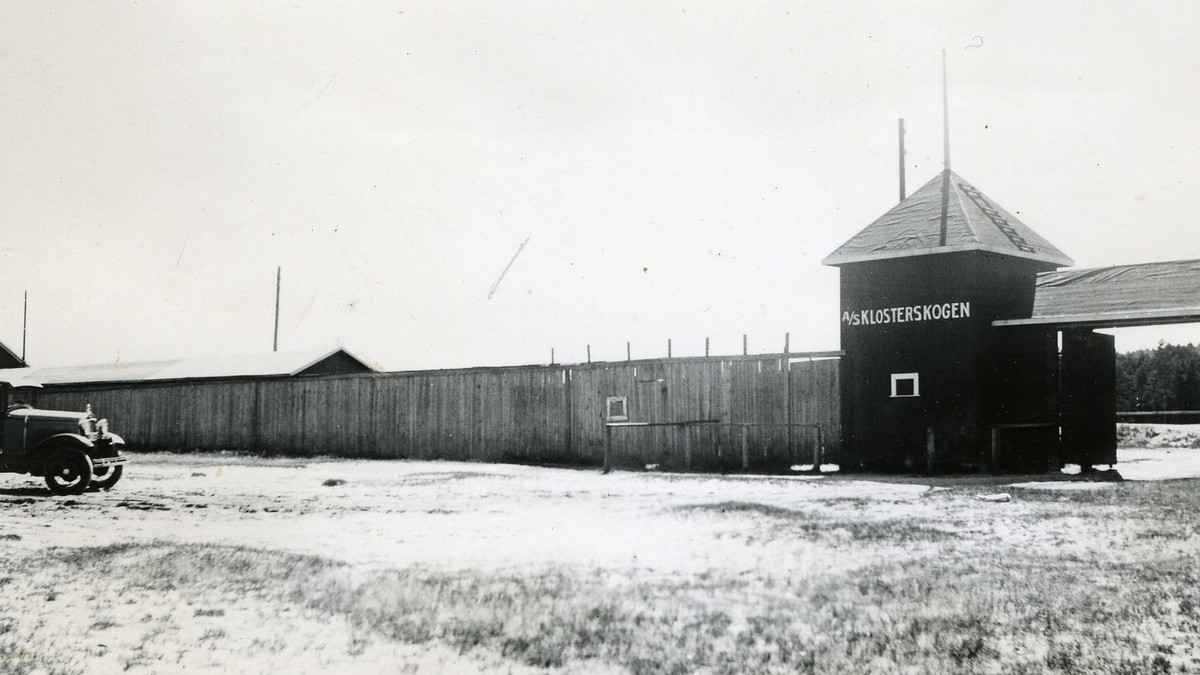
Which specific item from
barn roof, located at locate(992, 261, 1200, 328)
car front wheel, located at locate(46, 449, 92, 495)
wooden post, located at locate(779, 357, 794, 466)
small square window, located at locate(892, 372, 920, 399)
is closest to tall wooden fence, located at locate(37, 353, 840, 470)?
wooden post, located at locate(779, 357, 794, 466)

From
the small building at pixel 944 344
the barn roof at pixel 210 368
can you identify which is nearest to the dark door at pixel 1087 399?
the small building at pixel 944 344

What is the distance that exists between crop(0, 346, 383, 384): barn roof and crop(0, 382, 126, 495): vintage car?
661 millimetres

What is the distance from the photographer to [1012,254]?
58.5ft

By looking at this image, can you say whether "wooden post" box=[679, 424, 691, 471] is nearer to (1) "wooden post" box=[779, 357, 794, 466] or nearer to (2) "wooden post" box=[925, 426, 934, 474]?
(1) "wooden post" box=[779, 357, 794, 466]

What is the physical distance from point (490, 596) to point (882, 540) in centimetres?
427

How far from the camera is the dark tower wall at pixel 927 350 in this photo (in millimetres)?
Result: 17469

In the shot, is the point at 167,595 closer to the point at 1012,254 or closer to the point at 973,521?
the point at 973,521

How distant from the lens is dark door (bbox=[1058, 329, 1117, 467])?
60.0 ft

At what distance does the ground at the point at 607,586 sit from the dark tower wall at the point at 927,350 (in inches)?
197

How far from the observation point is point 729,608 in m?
6.68

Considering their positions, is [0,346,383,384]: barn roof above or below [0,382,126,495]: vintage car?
above

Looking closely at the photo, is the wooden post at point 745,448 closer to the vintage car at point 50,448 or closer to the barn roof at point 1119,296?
the barn roof at point 1119,296

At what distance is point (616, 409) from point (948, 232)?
8.24 metres

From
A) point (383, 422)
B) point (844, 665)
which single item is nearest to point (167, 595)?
point (844, 665)
